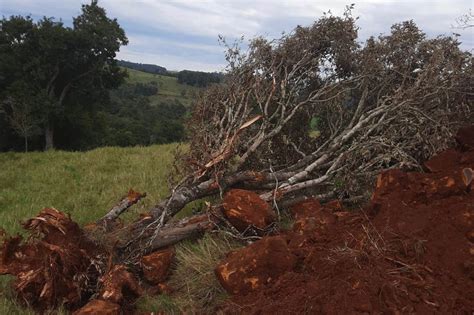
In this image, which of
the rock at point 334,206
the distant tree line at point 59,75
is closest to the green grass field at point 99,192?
the rock at point 334,206

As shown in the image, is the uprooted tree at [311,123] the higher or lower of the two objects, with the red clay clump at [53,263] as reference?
higher

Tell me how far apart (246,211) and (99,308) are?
193 cm

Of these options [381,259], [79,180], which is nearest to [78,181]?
[79,180]

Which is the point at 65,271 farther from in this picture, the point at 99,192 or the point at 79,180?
the point at 79,180

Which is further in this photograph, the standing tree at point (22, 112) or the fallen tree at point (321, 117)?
the standing tree at point (22, 112)

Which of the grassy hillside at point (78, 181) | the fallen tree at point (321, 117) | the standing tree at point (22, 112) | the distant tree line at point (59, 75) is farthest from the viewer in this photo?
the distant tree line at point (59, 75)

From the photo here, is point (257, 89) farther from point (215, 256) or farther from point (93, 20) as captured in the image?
point (93, 20)

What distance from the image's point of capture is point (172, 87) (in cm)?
9350

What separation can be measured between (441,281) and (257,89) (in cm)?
468

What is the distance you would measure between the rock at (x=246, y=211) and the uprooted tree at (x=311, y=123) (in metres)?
0.14

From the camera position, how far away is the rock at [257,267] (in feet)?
12.8

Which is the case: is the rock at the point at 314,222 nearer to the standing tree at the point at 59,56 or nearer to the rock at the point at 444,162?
the rock at the point at 444,162

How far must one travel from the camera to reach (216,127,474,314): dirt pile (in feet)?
10.7

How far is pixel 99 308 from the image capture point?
395 centimetres
